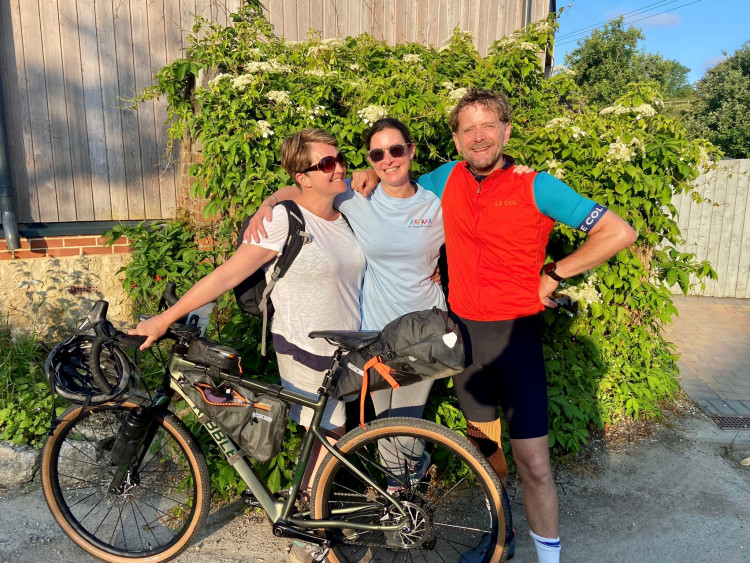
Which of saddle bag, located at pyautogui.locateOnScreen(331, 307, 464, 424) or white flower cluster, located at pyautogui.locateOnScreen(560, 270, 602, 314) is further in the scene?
white flower cluster, located at pyautogui.locateOnScreen(560, 270, 602, 314)

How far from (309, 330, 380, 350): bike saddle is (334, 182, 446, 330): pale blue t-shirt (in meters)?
0.28

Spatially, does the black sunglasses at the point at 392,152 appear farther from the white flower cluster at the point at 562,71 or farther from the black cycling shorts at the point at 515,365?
the white flower cluster at the point at 562,71

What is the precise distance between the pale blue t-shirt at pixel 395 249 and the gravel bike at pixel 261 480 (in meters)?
0.30

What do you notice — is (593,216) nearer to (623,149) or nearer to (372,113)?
(623,149)

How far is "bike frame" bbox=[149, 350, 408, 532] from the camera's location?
2.45 meters

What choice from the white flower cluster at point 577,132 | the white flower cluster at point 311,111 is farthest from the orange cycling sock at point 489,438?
the white flower cluster at point 311,111

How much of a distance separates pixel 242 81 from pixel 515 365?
2.39 m

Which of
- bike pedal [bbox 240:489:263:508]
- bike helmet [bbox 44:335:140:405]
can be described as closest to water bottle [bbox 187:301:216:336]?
bike helmet [bbox 44:335:140:405]

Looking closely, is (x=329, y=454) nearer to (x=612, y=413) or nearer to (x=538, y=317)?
(x=538, y=317)

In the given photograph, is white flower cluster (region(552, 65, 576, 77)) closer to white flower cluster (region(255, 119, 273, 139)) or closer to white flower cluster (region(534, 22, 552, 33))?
white flower cluster (region(534, 22, 552, 33))

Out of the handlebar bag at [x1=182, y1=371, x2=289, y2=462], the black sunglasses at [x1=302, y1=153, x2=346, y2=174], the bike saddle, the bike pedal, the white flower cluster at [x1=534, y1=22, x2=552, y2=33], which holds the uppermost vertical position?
the white flower cluster at [x1=534, y1=22, x2=552, y2=33]

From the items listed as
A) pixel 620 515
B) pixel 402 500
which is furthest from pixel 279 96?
pixel 620 515

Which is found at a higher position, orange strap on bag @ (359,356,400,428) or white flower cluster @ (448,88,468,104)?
white flower cluster @ (448,88,468,104)

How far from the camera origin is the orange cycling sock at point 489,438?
2.77 metres
